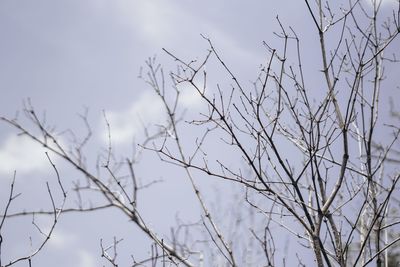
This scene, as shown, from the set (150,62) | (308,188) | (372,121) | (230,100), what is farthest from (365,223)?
(150,62)

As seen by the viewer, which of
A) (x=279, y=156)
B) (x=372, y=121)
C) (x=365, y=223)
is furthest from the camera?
(x=365, y=223)

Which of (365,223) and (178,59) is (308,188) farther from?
(178,59)

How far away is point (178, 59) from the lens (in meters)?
2.28

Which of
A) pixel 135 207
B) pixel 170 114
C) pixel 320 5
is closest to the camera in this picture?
pixel 135 207

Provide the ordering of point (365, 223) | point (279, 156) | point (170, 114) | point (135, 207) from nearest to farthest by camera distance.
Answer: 1. point (279, 156)
2. point (135, 207)
3. point (365, 223)
4. point (170, 114)

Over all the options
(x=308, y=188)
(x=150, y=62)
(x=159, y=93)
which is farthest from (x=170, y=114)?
(x=308, y=188)

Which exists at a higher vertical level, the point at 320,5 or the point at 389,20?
the point at 389,20

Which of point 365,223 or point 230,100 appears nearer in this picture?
point 230,100

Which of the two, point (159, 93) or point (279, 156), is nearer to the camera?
point (279, 156)

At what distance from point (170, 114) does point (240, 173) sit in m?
1.31

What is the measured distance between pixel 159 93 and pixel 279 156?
1.73 metres

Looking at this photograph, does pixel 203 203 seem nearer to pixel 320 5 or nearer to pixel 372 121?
pixel 372 121

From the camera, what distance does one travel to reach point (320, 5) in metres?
2.59

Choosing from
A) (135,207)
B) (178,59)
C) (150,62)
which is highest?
(150,62)
